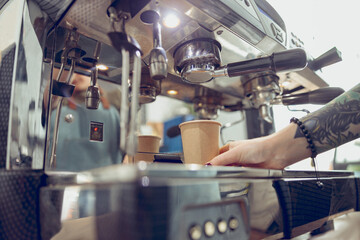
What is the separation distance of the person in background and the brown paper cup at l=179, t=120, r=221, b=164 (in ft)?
0.84

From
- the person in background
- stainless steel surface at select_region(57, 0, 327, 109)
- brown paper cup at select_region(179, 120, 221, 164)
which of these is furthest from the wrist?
the person in background

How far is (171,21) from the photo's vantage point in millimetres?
563

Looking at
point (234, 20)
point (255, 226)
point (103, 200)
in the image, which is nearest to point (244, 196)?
point (255, 226)

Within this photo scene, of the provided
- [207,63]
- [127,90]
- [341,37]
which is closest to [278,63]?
[207,63]

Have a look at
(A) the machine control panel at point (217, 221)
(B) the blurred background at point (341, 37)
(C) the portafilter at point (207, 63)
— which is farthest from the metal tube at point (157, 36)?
(B) the blurred background at point (341, 37)

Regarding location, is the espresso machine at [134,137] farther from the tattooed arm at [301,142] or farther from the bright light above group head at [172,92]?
the bright light above group head at [172,92]

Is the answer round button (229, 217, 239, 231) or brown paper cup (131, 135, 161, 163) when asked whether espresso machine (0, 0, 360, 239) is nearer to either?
round button (229, 217, 239, 231)

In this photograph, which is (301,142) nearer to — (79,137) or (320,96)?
(320,96)

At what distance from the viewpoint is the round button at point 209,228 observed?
0.99 feet

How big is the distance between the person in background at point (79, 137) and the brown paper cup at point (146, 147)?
106 mm

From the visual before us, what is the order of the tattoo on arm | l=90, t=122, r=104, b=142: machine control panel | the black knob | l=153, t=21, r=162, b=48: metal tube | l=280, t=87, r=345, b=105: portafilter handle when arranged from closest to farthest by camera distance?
l=153, t=21, r=162, b=48: metal tube
the tattoo on arm
l=90, t=122, r=104, b=142: machine control panel
l=280, t=87, r=345, b=105: portafilter handle
the black knob

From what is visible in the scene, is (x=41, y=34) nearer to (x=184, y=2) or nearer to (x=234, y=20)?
(x=184, y=2)

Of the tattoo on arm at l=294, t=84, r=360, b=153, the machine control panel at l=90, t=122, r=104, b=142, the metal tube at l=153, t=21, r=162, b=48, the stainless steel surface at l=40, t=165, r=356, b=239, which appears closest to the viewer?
the stainless steel surface at l=40, t=165, r=356, b=239

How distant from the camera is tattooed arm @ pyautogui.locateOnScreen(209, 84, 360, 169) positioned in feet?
1.79
